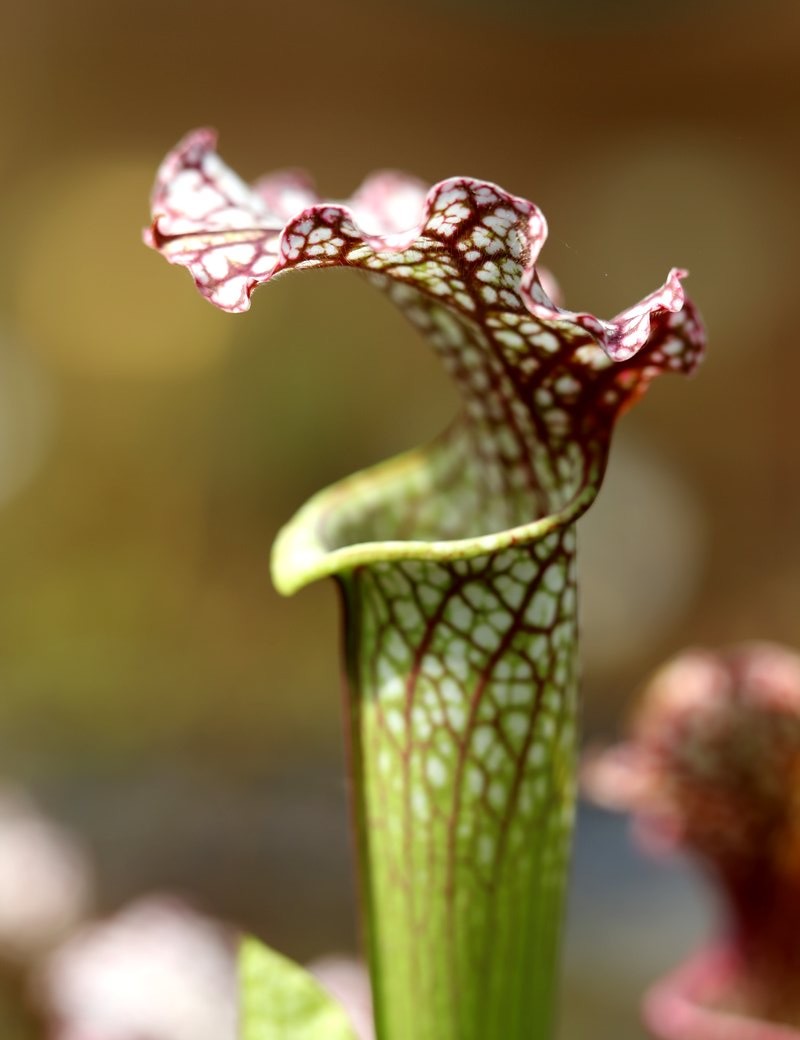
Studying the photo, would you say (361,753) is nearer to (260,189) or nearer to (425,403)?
(260,189)

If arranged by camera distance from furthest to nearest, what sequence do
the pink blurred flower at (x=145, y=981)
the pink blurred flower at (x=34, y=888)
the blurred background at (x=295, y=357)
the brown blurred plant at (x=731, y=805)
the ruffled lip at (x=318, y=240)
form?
the blurred background at (x=295, y=357) < the pink blurred flower at (x=34, y=888) < the pink blurred flower at (x=145, y=981) < the brown blurred plant at (x=731, y=805) < the ruffled lip at (x=318, y=240)

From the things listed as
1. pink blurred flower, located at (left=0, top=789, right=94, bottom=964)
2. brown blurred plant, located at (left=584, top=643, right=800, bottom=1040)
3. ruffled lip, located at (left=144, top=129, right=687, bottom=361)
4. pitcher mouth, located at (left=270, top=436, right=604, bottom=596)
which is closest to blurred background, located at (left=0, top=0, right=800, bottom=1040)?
pink blurred flower, located at (left=0, top=789, right=94, bottom=964)

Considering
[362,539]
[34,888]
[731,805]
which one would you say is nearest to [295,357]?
[34,888]

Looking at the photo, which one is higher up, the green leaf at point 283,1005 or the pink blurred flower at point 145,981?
the green leaf at point 283,1005

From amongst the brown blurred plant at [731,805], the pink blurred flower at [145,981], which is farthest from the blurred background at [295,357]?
the brown blurred plant at [731,805]

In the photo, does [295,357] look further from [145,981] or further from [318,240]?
[318,240]

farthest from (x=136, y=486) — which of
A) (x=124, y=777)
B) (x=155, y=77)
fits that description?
(x=155, y=77)

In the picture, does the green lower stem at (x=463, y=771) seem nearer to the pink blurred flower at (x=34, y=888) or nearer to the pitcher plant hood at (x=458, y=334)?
the pitcher plant hood at (x=458, y=334)
